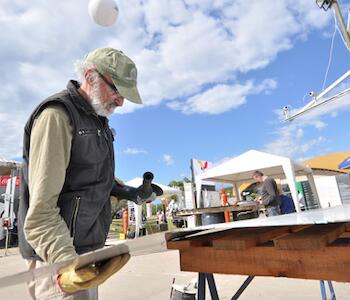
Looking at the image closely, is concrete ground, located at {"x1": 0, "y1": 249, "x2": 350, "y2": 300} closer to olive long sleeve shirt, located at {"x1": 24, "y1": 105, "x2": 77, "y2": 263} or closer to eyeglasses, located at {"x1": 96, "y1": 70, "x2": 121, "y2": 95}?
olive long sleeve shirt, located at {"x1": 24, "y1": 105, "x2": 77, "y2": 263}

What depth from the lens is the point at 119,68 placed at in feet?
3.97

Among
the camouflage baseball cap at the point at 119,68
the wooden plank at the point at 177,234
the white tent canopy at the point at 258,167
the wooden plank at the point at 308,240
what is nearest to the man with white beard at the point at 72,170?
the camouflage baseball cap at the point at 119,68

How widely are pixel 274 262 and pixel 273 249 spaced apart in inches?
1.7

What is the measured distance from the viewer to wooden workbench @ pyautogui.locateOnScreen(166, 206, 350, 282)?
1.01 meters

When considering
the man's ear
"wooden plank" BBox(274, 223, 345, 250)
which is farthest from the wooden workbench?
the man's ear

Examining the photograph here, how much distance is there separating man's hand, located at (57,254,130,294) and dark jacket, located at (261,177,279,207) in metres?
5.71

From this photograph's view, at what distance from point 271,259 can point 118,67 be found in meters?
0.91

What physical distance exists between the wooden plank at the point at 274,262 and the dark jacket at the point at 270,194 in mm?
5186

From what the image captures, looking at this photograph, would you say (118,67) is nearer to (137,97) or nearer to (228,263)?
(137,97)

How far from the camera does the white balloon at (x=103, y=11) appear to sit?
2.89m

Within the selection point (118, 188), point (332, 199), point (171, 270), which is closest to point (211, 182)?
point (171, 270)

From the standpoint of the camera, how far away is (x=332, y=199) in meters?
13.0

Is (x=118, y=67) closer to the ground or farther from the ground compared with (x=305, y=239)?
farther from the ground

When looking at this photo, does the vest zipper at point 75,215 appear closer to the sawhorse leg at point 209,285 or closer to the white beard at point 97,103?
the white beard at point 97,103
